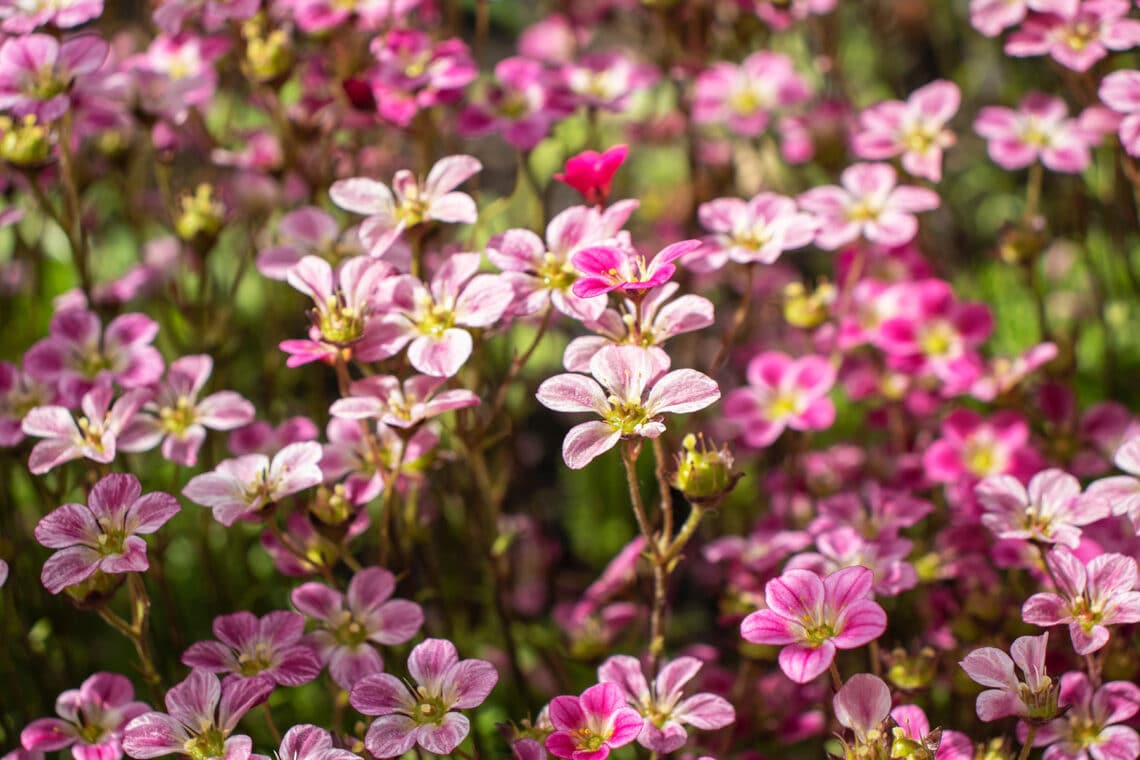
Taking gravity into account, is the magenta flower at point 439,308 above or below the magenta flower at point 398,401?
above

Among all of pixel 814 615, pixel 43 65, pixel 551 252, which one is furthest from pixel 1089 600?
pixel 43 65

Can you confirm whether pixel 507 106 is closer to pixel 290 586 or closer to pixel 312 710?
pixel 290 586

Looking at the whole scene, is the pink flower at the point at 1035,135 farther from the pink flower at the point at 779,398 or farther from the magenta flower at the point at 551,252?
the magenta flower at the point at 551,252

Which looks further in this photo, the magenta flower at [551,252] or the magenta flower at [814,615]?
the magenta flower at [551,252]

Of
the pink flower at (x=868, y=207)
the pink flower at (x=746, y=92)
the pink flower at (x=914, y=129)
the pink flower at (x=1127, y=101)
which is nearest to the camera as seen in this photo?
the pink flower at (x=1127, y=101)

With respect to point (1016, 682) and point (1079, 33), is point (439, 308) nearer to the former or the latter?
point (1016, 682)

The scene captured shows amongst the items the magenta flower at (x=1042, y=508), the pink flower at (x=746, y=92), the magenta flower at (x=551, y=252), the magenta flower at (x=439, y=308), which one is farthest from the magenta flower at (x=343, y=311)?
the pink flower at (x=746, y=92)

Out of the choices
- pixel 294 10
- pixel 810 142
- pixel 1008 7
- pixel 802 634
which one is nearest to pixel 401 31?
pixel 294 10
